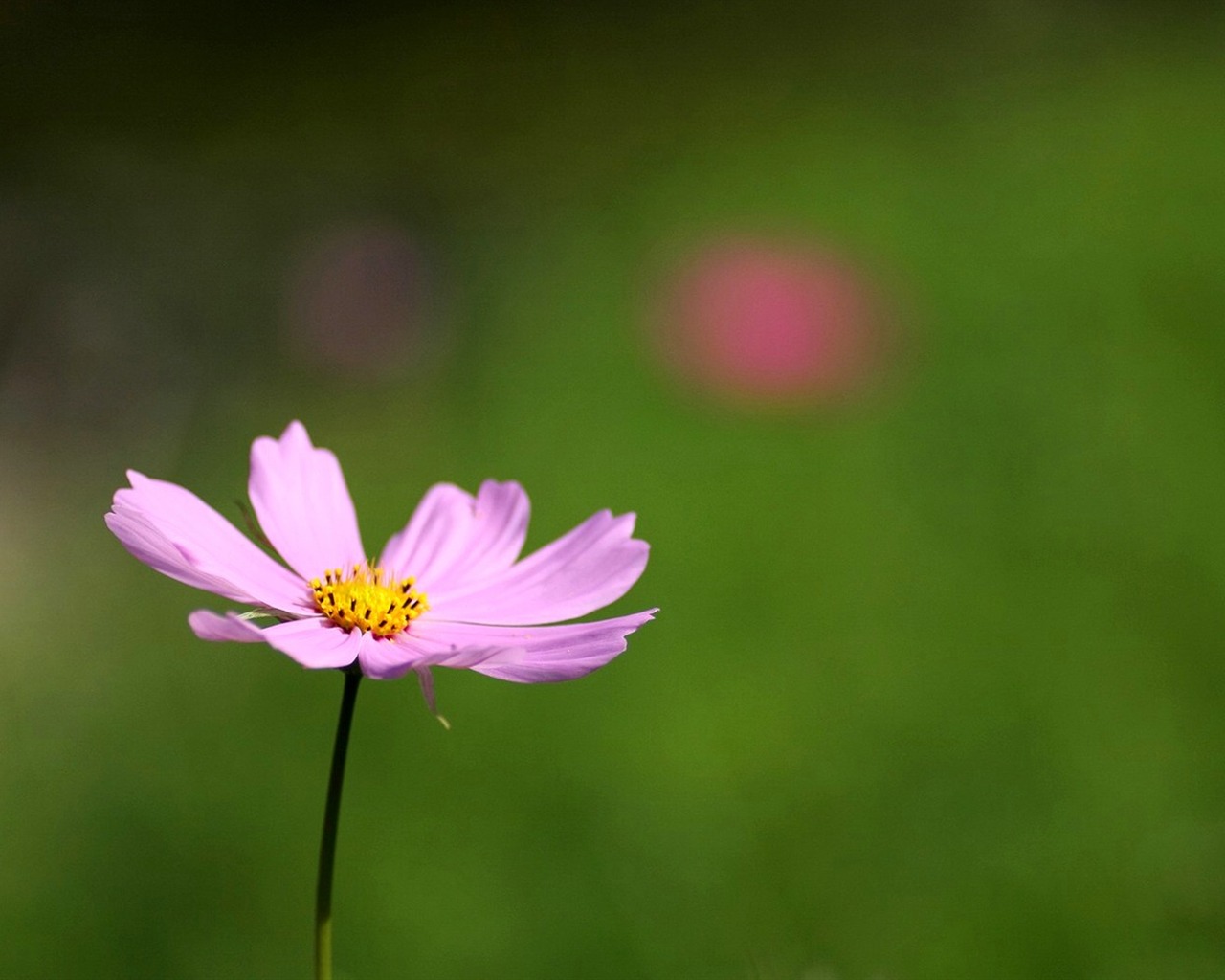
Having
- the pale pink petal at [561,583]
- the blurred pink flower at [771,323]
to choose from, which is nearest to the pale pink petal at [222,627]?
the pale pink petal at [561,583]

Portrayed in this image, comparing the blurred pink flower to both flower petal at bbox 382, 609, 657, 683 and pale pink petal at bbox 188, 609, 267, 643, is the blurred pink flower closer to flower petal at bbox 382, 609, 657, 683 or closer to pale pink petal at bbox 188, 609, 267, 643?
flower petal at bbox 382, 609, 657, 683

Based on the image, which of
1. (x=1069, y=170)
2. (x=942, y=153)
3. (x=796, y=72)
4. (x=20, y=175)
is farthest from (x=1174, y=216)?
(x=20, y=175)

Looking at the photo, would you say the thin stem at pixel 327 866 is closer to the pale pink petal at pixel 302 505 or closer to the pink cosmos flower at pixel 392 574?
the pink cosmos flower at pixel 392 574

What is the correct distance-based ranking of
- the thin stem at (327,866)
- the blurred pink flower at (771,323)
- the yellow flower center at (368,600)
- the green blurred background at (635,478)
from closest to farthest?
the thin stem at (327,866) → the yellow flower center at (368,600) → the green blurred background at (635,478) → the blurred pink flower at (771,323)

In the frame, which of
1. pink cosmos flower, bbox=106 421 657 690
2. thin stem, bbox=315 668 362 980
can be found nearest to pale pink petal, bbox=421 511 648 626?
pink cosmos flower, bbox=106 421 657 690

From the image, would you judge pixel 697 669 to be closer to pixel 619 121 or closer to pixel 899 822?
pixel 899 822

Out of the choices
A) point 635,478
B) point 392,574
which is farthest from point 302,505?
point 635,478

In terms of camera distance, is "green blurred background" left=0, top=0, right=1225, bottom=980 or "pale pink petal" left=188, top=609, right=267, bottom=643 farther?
"green blurred background" left=0, top=0, right=1225, bottom=980
